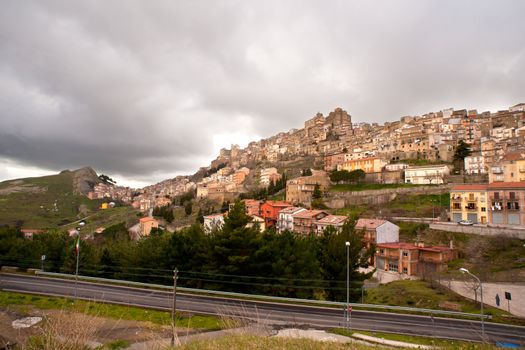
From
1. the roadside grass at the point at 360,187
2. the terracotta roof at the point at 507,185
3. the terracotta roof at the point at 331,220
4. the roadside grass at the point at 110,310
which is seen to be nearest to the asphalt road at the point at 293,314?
the roadside grass at the point at 110,310

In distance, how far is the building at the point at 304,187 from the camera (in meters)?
80.9

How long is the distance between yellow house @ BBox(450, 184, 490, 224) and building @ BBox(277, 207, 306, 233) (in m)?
27.0

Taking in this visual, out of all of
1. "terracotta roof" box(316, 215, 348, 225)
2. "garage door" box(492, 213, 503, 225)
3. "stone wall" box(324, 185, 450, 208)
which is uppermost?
"stone wall" box(324, 185, 450, 208)

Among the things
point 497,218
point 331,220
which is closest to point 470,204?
point 497,218

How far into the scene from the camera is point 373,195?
229 feet

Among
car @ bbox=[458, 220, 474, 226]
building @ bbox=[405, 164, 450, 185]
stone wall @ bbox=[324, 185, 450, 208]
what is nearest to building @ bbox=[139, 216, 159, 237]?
stone wall @ bbox=[324, 185, 450, 208]

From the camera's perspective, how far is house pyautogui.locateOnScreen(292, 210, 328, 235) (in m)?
60.5

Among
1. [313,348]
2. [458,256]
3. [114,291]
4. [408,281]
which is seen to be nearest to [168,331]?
[313,348]

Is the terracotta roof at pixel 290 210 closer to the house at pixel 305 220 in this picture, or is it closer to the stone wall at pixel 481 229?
the house at pixel 305 220

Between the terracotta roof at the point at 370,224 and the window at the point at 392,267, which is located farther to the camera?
the terracotta roof at the point at 370,224

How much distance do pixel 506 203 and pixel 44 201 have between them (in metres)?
168

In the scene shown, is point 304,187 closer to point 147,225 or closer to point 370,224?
point 370,224

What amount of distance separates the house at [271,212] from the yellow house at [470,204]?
32904 mm

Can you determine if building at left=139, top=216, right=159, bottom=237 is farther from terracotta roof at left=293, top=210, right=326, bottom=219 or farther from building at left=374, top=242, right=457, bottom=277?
building at left=374, top=242, right=457, bottom=277
